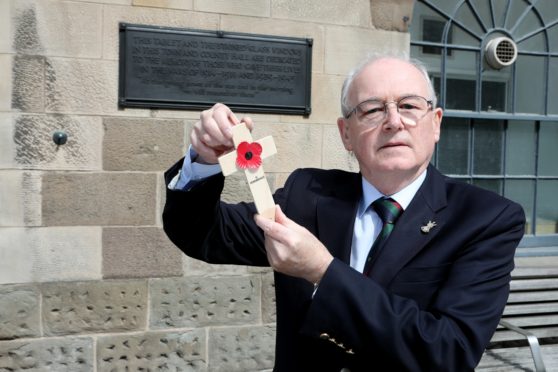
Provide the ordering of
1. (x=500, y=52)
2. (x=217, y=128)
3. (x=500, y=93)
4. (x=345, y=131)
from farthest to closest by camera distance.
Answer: (x=500, y=93), (x=500, y=52), (x=345, y=131), (x=217, y=128)

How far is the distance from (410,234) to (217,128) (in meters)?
0.58

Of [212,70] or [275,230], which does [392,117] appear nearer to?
[275,230]

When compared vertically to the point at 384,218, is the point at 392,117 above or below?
above

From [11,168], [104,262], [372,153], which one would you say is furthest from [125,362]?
[372,153]

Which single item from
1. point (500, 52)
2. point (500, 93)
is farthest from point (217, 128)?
point (500, 93)

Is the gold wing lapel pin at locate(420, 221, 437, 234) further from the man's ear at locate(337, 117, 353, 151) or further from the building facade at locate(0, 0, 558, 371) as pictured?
the building facade at locate(0, 0, 558, 371)

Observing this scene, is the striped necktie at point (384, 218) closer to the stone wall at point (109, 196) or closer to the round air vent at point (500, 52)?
the stone wall at point (109, 196)

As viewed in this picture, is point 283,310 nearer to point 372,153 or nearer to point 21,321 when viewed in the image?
point 372,153

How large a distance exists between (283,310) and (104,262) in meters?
2.31

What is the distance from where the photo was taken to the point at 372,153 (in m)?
1.67

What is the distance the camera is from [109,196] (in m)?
3.86

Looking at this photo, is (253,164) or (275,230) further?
(253,164)

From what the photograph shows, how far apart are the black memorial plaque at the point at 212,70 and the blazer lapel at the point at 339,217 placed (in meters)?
2.26

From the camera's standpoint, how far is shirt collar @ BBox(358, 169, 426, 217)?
68.3 inches
